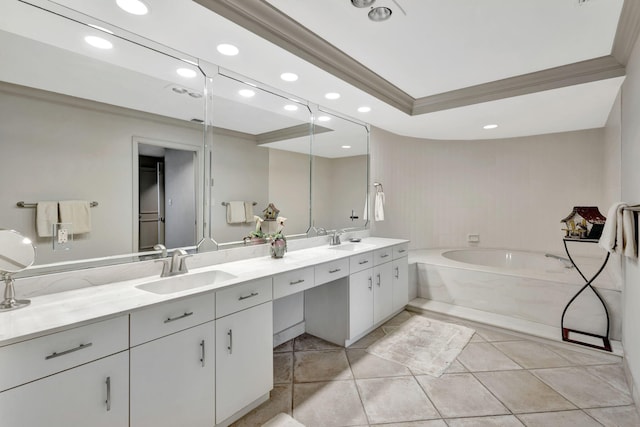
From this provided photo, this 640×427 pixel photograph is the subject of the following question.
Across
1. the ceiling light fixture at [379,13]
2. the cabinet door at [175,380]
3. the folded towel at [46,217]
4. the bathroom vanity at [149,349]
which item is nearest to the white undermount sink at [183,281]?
the bathroom vanity at [149,349]

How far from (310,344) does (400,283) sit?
50.1 inches

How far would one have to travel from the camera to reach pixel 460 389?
7.06 ft

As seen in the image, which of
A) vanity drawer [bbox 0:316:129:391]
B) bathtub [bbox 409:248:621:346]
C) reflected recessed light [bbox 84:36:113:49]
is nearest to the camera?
vanity drawer [bbox 0:316:129:391]

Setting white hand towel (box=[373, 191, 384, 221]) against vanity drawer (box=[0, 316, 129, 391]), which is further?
white hand towel (box=[373, 191, 384, 221])

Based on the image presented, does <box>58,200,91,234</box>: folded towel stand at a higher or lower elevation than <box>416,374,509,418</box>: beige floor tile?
higher

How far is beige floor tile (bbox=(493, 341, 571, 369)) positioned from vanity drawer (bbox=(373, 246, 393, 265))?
1231mm

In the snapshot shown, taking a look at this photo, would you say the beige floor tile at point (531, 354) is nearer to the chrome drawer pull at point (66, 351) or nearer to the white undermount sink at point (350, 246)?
the white undermount sink at point (350, 246)

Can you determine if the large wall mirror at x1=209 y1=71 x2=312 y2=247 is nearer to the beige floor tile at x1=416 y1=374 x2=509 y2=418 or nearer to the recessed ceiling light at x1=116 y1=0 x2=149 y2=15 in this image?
the recessed ceiling light at x1=116 y1=0 x2=149 y2=15

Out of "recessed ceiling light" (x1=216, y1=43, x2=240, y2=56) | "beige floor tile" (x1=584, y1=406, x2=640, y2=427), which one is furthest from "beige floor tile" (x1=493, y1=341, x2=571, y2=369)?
"recessed ceiling light" (x1=216, y1=43, x2=240, y2=56)

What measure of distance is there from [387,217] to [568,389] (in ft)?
8.69

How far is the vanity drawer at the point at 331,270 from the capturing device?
2.37 m

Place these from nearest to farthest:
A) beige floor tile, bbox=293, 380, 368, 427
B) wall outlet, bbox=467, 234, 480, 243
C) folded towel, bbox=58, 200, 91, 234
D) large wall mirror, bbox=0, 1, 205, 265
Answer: large wall mirror, bbox=0, 1, 205, 265, folded towel, bbox=58, 200, 91, 234, beige floor tile, bbox=293, 380, 368, 427, wall outlet, bbox=467, 234, 480, 243

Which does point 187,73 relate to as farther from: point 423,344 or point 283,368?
point 423,344

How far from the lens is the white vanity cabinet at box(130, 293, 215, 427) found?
136 centimetres
